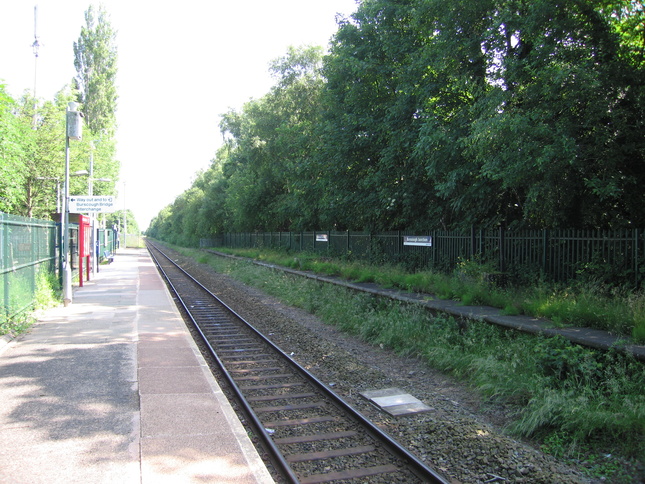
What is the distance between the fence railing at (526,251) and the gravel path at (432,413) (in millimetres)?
3936

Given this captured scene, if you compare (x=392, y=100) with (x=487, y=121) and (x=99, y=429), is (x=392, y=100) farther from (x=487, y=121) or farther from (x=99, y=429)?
(x=99, y=429)

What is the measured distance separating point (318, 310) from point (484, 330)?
614cm

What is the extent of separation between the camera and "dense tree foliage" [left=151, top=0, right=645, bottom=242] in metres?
9.02

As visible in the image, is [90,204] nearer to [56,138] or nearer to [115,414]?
[115,414]

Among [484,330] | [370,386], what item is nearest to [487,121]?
[484,330]

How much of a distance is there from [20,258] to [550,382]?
36.8 ft

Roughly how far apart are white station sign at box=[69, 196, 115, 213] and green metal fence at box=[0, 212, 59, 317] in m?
1.83

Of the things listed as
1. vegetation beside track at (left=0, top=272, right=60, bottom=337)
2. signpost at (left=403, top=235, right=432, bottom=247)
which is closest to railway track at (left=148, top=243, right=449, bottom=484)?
vegetation beside track at (left=0, top=272, right=60, bottom=337)

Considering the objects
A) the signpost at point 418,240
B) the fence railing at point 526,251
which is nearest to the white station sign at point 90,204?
the fence railing at point 526,251

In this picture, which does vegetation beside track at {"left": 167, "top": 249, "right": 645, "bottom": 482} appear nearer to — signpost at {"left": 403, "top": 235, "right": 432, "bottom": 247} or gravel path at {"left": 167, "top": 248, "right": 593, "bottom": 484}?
gravel path at {"left": 167, "top": 248, "right": 593, "bottom": 484}

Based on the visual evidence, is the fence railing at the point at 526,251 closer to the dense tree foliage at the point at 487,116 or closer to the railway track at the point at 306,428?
the dense tree foliage at the point at 487,116

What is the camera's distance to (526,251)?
36.0 feet

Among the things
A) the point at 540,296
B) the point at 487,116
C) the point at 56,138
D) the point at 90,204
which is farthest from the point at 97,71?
the point at 540,296

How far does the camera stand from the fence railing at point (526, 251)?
854 cm
